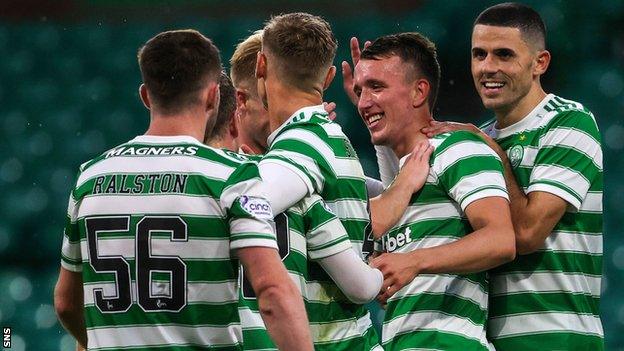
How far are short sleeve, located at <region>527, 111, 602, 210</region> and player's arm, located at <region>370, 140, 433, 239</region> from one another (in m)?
0.40

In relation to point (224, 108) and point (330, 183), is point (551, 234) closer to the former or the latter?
point (330, 183)

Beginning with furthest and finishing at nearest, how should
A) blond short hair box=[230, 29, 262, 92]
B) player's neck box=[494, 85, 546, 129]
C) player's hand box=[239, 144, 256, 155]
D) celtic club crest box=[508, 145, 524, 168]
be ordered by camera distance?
1. player's hand box=[239, 144, 256, 155]
2. blond short hair box=[230, 29, 262, 92]
3. player's neck box=[494, 85, 546, 129]
4. celtic club crest box=[508, 145, 524, 168]

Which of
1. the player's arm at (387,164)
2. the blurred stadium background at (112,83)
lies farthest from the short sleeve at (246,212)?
the blurred stadium background at (112,83)

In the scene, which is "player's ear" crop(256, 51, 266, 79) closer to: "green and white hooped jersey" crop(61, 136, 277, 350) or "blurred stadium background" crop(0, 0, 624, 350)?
"green and white hooped jersey" crop(61, 136, 277, 350)

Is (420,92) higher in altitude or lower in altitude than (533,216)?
higher

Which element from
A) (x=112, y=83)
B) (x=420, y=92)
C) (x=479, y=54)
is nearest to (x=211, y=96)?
(x=420, y=92)

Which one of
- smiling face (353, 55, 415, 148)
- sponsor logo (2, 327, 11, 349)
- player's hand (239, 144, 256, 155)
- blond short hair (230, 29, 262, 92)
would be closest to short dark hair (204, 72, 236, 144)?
blond short hair (230, 29, 262, 92)

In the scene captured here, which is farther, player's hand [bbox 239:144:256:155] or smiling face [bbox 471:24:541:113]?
player's hand [bbox 239:144:256:155]

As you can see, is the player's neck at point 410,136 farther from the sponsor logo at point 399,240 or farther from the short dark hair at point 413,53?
the sponsor logo at point 399,240

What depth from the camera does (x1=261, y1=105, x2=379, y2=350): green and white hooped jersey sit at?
3006 mm

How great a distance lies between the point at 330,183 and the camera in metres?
3.05

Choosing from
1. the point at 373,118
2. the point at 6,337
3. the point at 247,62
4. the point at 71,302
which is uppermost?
the point at 247,62

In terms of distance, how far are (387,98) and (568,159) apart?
0.65 metres

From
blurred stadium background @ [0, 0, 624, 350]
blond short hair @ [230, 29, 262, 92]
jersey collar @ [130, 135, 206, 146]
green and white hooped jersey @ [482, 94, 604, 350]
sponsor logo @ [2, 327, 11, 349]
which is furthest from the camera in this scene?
blurred stadium background @ [0, 0, 624, 350]
